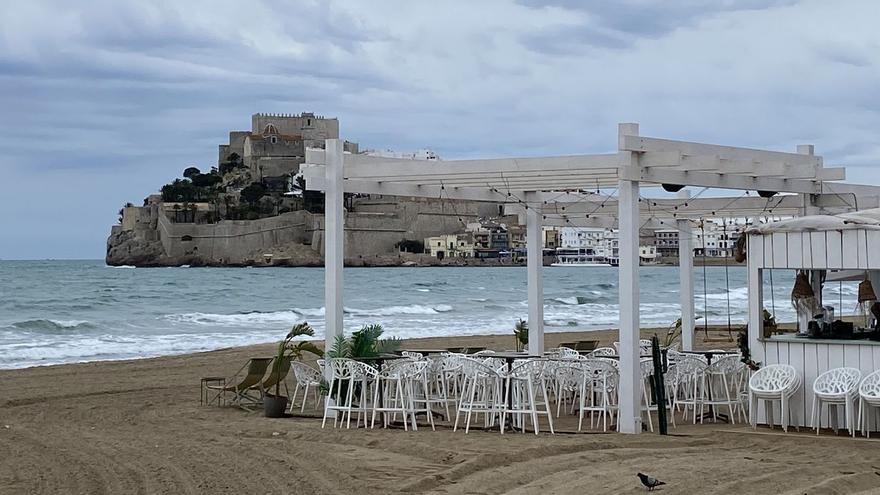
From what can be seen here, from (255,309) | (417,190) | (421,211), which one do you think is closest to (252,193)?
(421,211)

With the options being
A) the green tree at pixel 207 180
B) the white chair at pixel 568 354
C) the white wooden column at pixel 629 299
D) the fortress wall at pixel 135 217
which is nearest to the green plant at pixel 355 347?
the white chair at pixel 568 354

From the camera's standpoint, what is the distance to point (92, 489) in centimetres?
617

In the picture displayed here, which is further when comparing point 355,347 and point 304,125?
point 304,125

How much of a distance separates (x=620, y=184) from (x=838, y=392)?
2.17m

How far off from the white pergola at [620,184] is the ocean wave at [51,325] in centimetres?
1735

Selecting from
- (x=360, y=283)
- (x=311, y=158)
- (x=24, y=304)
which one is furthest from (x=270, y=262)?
(x=311, y=158)

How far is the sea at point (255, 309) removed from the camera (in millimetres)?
22953

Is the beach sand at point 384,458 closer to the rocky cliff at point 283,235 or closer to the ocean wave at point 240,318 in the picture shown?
the ocean wave at point 240,318

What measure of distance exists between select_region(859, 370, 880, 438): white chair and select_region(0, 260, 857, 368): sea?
6.10 metres

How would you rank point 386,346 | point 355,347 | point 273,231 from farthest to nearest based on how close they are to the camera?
point 273,231 → point 386,346 → point 355,347

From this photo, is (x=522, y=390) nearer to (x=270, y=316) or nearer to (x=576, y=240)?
(x=270, y=316)

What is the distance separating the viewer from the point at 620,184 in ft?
27.0

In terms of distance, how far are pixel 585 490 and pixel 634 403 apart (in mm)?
2404

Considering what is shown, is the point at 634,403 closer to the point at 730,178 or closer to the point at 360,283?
the point at 730,178
